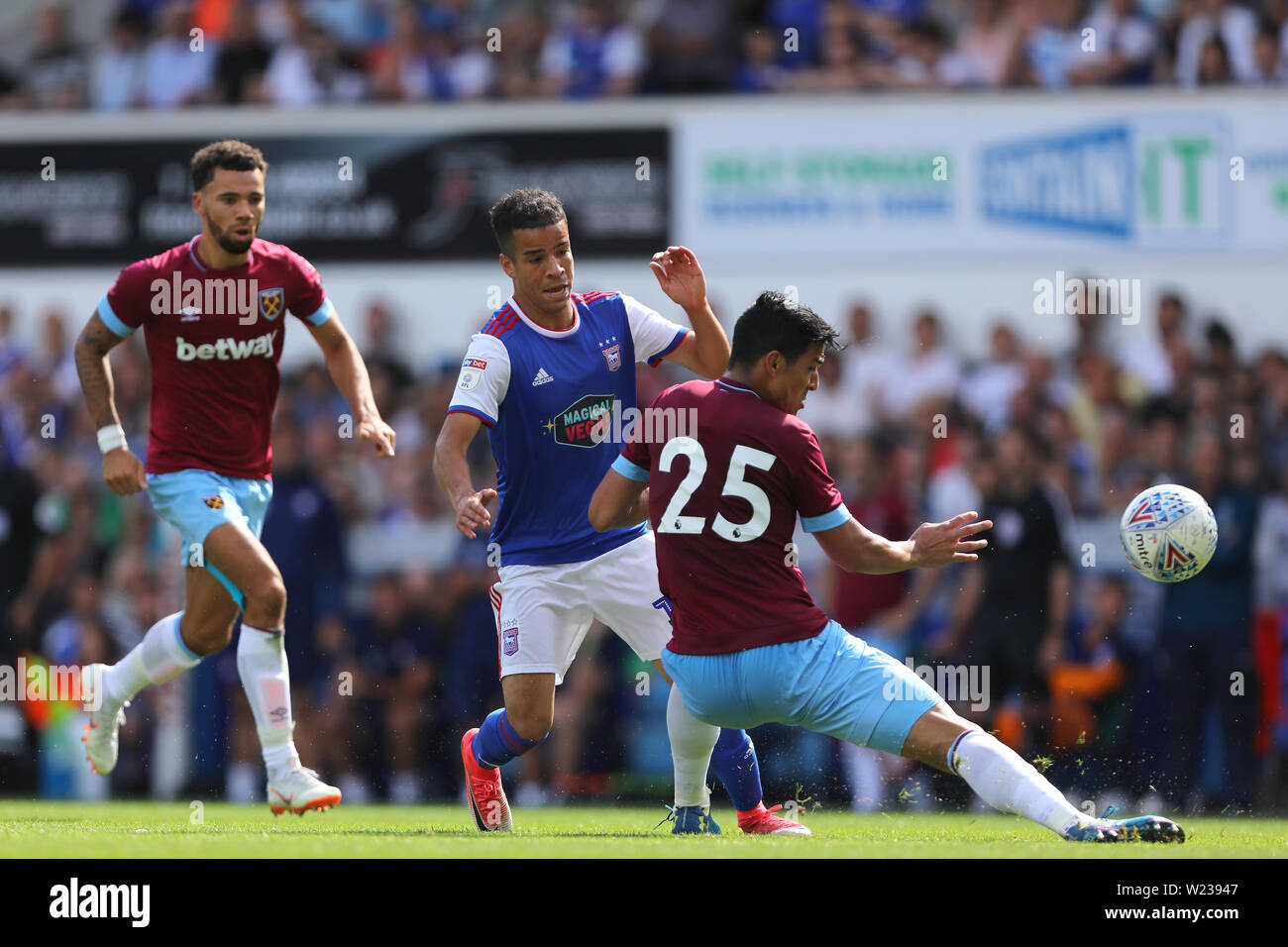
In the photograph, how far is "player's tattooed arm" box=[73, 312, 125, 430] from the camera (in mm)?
7770

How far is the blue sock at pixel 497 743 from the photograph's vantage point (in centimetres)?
720

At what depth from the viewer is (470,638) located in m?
11.0

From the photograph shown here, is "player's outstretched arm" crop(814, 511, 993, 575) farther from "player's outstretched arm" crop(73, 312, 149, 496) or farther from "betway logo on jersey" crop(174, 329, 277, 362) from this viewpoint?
"player's outstretched arm" crop(73, 312, 149, 496)

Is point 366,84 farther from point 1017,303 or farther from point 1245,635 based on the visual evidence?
point 1245,635

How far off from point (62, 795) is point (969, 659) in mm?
6702

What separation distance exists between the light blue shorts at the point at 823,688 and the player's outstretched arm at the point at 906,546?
0.28 metres

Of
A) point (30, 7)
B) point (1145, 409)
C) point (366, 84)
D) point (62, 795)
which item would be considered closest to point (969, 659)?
point (1145, 409)

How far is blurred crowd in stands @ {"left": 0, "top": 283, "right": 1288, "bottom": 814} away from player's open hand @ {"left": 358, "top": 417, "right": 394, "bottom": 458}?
3.37m

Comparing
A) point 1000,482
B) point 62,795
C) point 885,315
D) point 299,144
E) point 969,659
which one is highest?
point 299,144

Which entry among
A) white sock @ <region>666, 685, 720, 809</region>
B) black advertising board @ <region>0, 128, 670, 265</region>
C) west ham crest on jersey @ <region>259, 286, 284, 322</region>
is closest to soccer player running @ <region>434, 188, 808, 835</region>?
white sock @ <region>666, 685, 720, 809</region>

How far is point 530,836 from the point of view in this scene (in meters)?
6.71

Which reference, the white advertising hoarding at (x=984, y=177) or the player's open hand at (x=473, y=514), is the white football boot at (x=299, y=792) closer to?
the player's open hand at (x=473, y=514)
